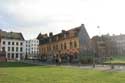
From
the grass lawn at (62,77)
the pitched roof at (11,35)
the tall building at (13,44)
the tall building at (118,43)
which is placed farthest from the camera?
the tall building at (118,43)

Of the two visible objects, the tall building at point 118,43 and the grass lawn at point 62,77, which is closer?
the grass lawn at point 62,77

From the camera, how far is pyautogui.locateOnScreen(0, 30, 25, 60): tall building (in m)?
112

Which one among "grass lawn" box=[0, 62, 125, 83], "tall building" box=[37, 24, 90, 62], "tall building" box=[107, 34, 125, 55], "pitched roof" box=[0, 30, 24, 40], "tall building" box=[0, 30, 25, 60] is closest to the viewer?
"grass lawn" box=[0, 62, 125, 83]

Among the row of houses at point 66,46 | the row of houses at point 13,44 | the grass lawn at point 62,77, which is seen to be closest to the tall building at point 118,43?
the row of houses at point 66,46

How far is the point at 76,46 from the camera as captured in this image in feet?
232

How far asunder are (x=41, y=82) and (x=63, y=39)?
62.0m

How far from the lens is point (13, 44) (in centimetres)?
11481

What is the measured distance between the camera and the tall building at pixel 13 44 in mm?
111562

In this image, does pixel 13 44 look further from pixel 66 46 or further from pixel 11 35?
pixel 66 46

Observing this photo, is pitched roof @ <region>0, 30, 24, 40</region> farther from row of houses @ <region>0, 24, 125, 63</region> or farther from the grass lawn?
the grass lawn

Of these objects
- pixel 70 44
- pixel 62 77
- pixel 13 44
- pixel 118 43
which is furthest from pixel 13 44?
pixel 62 77

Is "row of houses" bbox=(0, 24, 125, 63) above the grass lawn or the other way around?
above

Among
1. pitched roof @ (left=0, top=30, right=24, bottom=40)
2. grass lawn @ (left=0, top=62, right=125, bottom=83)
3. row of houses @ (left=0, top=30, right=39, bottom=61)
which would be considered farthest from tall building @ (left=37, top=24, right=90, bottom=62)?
grass lawn @ (left=0, top=62, right=125, bottom=83)

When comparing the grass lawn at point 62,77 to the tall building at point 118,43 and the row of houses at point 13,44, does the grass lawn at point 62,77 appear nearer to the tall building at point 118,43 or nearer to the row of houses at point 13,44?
the row of houses at point 13,44
